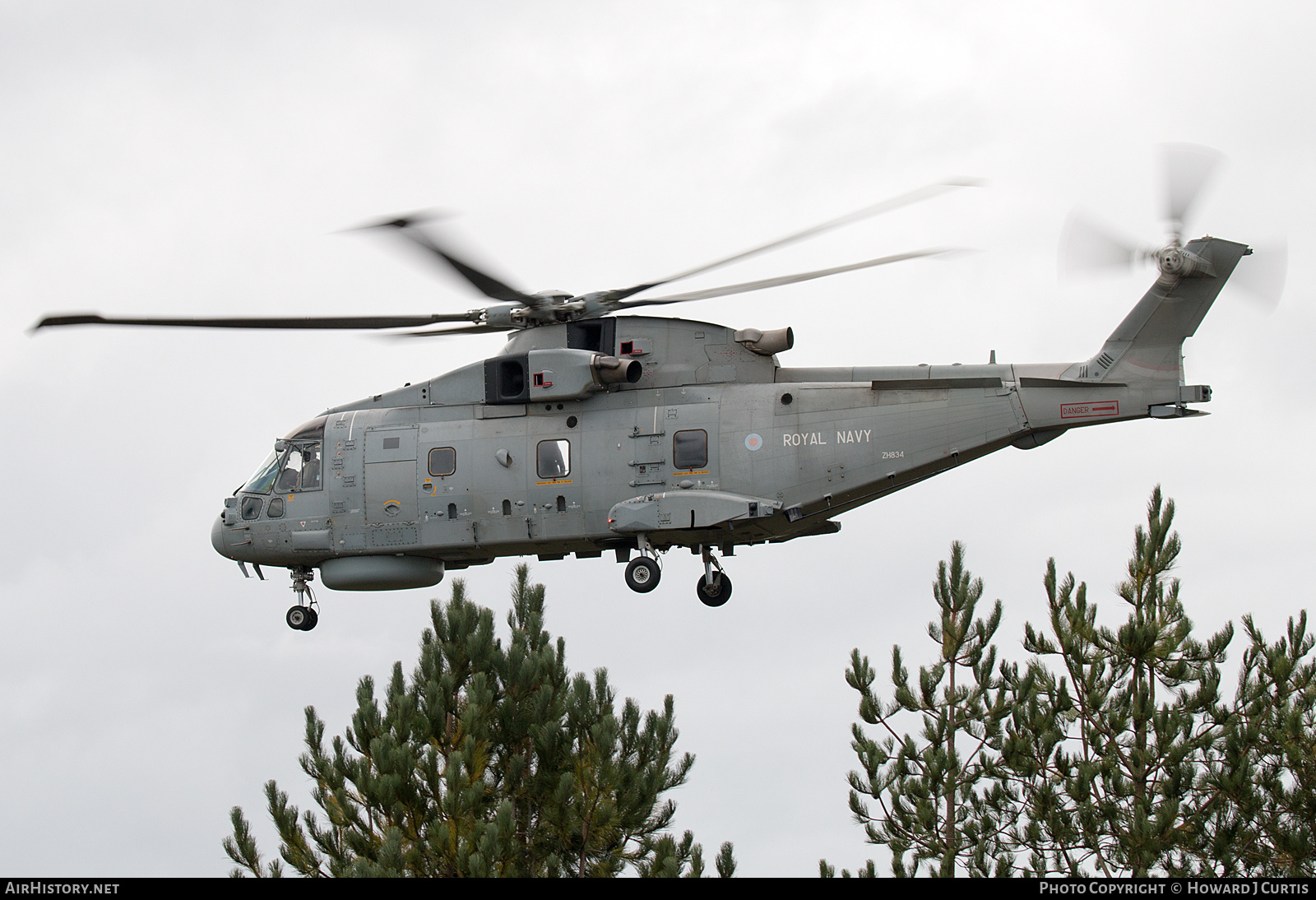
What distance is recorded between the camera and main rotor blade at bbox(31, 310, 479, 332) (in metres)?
23.8

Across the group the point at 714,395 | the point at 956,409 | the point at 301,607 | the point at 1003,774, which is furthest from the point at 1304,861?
the point at 301,607

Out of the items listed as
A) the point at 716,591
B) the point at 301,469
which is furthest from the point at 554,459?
the point at 301,469

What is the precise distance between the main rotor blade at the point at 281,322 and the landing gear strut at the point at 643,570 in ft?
13.4

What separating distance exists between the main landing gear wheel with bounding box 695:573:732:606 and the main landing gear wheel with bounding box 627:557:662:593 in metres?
0.96

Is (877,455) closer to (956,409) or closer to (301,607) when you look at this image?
(956,409)

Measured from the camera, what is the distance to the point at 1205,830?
26094 millimetres

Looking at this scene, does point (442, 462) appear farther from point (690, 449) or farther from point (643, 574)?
point (690, 449)

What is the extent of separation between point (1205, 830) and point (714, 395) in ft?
33.8

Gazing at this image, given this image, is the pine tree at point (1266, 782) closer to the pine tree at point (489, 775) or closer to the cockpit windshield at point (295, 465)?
the pine tree at point (489, 775)

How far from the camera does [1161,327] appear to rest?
2228 centimetres

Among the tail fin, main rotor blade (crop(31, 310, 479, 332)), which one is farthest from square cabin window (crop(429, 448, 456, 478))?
the tail fin

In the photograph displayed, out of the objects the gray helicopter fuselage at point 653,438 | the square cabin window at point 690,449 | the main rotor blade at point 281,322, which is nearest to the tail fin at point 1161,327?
the gray helicopter fuselage at point 653,438

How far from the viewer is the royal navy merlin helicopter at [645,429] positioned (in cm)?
2245

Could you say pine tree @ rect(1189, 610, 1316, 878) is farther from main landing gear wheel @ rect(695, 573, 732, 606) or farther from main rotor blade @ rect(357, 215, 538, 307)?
main rotor blade @ rect(357, 215, 538, 307)
